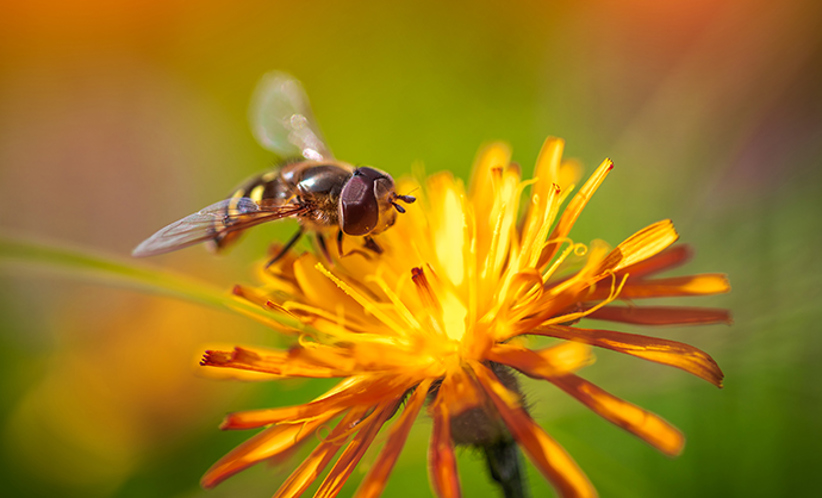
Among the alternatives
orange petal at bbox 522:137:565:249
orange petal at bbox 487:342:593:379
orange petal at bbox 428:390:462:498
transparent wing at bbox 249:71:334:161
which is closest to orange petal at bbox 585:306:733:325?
orange petal at bbox 487:342:593:379

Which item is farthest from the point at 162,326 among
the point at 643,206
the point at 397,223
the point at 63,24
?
the point at 63,24

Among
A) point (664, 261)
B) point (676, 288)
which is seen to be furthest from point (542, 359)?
point (664, 261)

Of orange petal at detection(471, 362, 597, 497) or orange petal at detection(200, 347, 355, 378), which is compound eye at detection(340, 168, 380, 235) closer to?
orange petal at detection(200, 347, 355, 378)

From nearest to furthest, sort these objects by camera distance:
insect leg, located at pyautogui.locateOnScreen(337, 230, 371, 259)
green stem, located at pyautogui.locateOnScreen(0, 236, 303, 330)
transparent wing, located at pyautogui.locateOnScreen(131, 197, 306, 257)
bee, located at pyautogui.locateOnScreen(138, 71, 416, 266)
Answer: green stem, located at pyautogui.locateOnScreen(0, 236, 303, 330) → transparent wing, located at pyautogui.locateOnScreen(131, 197, 306, 257) → bee, located at pyautogui.locateOnScreen(138, 71, 416, 266) → insect leg, located at pyautogui.locateOnScreen(337, 230, 371, 259)

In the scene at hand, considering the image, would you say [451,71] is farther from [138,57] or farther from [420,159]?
[138,57]

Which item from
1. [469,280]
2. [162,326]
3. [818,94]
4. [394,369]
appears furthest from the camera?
[162,326]
